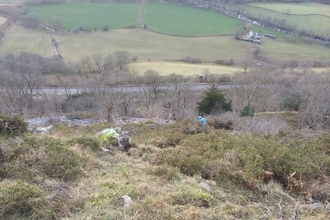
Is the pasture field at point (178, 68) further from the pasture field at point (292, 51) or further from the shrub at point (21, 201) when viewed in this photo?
the shrub at point (21, 201)

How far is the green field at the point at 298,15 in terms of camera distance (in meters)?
73.1

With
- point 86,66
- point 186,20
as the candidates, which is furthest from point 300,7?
point 86,66

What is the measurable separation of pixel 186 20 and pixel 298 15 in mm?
31765

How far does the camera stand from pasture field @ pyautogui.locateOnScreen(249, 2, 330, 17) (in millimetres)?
81812

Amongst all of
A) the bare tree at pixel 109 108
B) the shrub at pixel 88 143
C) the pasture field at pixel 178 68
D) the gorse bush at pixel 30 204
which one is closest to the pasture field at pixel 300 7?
the pasture field at pixel 178 68

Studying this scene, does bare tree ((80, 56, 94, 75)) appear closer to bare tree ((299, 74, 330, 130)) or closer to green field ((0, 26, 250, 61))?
green field ((0, 26, 250, 61))

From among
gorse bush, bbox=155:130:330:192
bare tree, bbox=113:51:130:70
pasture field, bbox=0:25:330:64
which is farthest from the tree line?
gorse bush, bbox=155:130:330:192

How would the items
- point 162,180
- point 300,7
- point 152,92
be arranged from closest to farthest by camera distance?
point 162,180, point 152,92, point 300,7

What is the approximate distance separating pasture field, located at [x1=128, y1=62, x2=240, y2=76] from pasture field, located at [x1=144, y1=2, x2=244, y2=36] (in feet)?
60.9

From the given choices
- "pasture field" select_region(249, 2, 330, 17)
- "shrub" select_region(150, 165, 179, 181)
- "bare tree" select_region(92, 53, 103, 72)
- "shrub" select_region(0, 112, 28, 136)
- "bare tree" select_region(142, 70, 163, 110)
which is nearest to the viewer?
"shrub" select_region(150, 165, 179, 181)

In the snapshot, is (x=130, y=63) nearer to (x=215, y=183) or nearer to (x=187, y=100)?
(x=187, y=100)

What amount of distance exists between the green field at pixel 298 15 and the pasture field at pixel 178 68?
33597 millimetres

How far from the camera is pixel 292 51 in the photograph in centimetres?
6206

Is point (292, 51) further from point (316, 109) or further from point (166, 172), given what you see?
point (166, 172)
